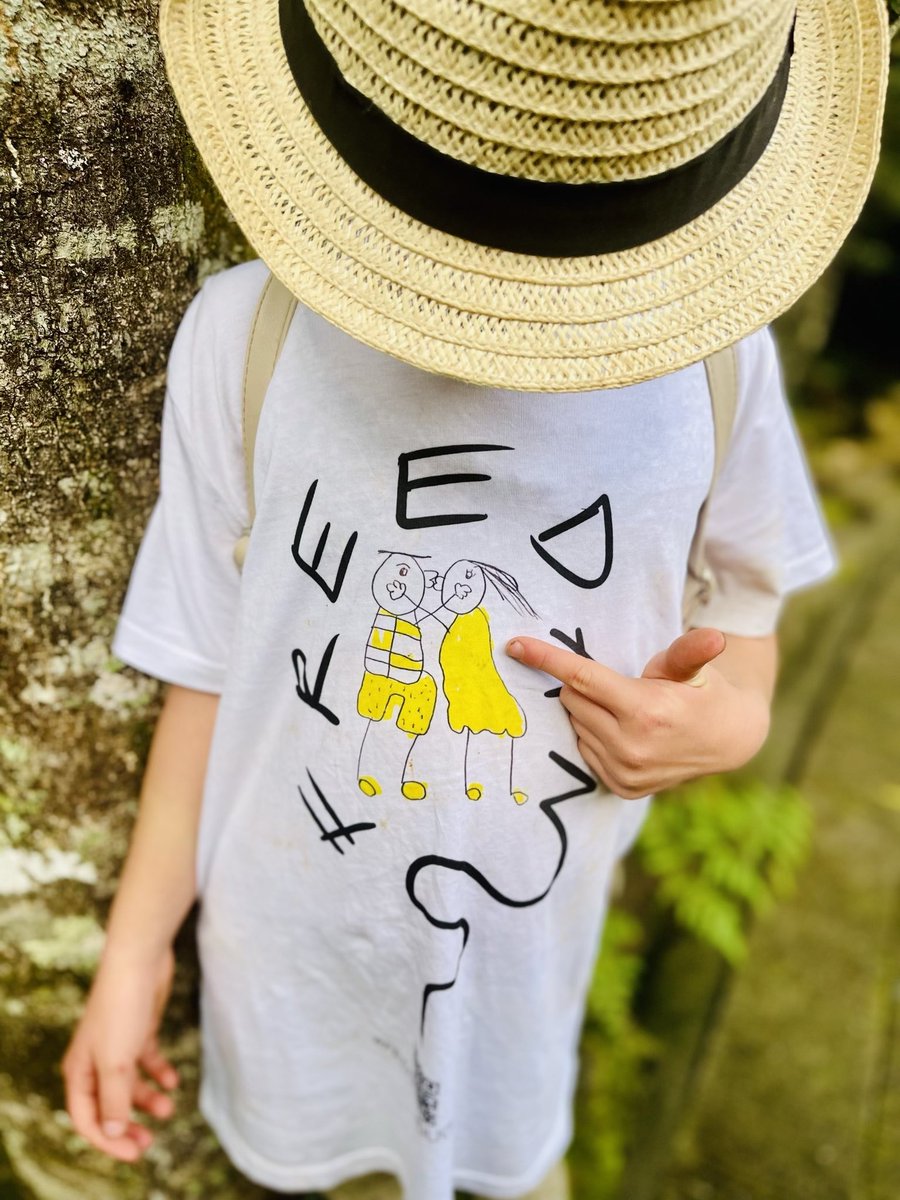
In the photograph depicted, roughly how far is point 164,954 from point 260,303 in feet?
3.30

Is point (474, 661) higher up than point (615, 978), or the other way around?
point (474, 661)

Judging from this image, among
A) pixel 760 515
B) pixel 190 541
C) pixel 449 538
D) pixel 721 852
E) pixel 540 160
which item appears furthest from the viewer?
pixel 721 852

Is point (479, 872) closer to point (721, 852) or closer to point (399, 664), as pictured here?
point (399, 664)

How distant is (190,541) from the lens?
4.31 ft

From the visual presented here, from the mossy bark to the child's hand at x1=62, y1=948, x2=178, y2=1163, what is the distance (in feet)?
0.55

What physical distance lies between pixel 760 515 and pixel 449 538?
20.9 inches

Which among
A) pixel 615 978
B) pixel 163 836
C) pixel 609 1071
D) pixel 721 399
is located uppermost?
pixel 721 399

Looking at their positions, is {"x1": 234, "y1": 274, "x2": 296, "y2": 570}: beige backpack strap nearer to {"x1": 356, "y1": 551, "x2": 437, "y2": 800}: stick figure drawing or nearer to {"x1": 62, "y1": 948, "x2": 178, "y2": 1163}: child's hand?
{"x1": 356, "y1": 551, "x2": 437, "y2": 800}: stick figure drawing

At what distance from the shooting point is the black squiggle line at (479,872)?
1.31 meters

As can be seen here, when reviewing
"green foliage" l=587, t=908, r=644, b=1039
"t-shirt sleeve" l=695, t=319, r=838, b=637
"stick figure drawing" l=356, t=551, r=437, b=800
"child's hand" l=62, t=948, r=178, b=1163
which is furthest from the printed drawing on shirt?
"green foliage" l=587, t=908, r=644, b=1039

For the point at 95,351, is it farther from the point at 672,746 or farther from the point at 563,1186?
the point at 563,1186

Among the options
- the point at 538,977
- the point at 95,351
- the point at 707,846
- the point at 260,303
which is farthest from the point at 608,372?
the point at 707,846

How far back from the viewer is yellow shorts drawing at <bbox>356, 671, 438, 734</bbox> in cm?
124

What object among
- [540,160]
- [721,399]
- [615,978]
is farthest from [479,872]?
[615,978]
